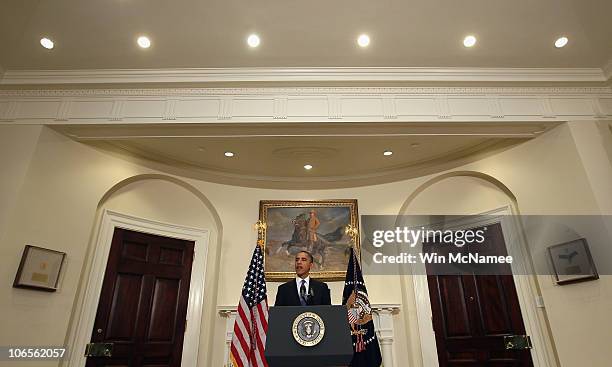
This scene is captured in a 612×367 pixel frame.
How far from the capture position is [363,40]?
12.2 feet

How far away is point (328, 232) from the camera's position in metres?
5.39

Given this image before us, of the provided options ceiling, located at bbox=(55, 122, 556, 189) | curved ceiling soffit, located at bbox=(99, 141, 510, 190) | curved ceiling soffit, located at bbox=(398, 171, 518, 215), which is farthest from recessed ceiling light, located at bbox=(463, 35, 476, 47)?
curved ceiling soffit, located at bbox=(398, 171, 518, 215)

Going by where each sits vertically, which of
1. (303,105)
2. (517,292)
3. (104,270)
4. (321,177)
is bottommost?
(517,292)

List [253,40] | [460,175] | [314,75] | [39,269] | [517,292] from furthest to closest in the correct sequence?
[460,175] → [517,292] → [314,75] → [253,40] → [39,269]

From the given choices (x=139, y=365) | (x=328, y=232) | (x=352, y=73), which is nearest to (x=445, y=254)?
(x=328, y=232)

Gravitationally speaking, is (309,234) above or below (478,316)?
above

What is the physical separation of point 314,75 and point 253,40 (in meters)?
0.82

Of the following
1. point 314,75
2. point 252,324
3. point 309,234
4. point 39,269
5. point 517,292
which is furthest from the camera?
point 309,234

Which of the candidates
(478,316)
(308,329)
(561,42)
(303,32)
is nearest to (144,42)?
(303,32)

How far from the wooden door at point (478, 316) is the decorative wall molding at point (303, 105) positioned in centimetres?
168

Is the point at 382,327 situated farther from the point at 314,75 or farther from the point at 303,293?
the point at 314,75

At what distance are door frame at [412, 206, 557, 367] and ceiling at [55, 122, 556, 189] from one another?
89cm

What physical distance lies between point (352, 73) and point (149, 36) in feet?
7.48

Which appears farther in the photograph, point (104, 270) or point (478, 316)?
point (478, 316)
